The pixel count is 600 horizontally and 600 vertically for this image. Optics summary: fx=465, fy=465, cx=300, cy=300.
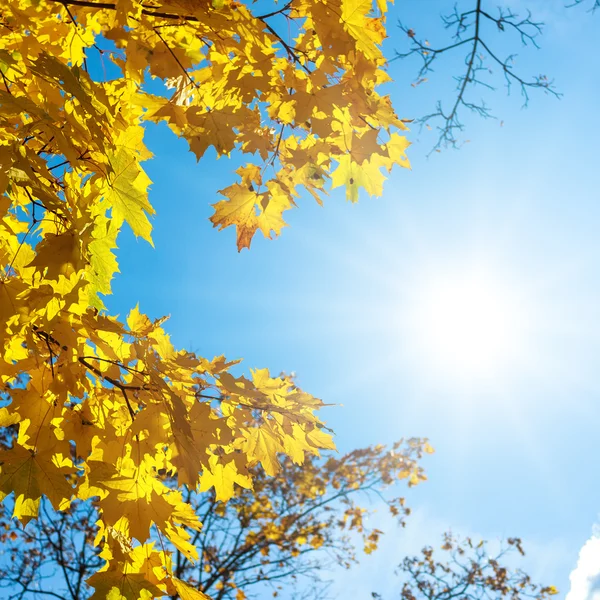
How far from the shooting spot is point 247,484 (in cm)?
225

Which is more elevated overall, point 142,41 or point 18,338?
point 142,41

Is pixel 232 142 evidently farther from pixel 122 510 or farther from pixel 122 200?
pixel 122 510

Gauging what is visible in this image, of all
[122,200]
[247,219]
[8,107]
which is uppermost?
[247,219]

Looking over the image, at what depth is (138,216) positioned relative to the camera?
6.10 ft

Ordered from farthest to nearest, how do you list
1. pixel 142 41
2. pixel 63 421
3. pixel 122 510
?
pixel 142 41 → pixel 63 421 → pixel 122 510

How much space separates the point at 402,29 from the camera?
4.45 m

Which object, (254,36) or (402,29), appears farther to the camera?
(402,29)

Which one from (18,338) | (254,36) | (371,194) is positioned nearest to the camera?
(18,338)

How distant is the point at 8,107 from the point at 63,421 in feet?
4.44

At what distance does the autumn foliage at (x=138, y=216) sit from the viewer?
5.83 feet

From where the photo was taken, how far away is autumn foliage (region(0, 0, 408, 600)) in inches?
70.0

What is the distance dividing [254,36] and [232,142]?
0.51 m

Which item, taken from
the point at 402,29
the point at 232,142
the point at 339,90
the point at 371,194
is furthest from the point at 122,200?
the point at 402,29

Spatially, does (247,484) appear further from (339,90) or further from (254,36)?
(254,36)
